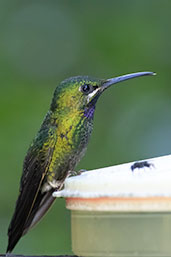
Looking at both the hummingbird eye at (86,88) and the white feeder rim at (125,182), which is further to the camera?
the hummingbird eye at (86,88)

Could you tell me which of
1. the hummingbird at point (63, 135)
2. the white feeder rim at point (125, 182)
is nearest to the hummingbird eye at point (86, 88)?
the hummingbird at point (63, 135)

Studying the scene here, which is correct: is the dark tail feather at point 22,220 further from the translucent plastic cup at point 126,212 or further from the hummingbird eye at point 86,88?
the translucent plastic cup at point 126,212

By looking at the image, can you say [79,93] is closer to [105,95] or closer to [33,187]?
[33,187]

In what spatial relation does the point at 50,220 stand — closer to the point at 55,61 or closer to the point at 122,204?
the point at 55,61

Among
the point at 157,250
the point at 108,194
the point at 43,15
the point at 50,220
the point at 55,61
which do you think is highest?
the point at 43,15

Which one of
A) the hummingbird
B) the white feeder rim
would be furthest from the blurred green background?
the white feeder rim

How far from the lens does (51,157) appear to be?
2.82 m

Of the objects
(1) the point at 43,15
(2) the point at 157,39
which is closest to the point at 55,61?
(1) the point at 43,15

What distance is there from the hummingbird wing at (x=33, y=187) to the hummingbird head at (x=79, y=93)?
0.12 m

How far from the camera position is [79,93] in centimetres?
283

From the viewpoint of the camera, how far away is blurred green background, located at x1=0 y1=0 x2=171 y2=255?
14.5ft

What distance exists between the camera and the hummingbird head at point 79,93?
9.17 ft

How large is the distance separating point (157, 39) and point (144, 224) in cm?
342

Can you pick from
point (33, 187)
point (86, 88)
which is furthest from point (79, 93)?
point (33, 187)
